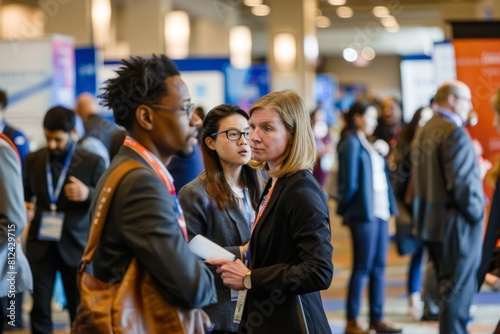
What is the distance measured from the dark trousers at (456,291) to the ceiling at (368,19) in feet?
41.5

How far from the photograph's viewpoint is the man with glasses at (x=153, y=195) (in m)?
2.31

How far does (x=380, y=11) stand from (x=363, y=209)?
20.8m

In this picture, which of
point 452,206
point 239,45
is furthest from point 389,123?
point 239,45

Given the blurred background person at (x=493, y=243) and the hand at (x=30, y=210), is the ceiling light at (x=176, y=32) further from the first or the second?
the blurred background person at (x=493, y=243)

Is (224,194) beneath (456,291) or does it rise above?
above

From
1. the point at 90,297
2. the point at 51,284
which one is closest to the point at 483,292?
the point at 51,284

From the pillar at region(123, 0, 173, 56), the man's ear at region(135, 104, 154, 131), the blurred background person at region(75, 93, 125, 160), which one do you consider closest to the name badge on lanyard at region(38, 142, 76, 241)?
the blurred background person at region(75, 93, 125, 160)

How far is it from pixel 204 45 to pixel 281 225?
2065cm

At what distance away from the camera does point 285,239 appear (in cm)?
295

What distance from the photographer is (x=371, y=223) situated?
670 centimetres

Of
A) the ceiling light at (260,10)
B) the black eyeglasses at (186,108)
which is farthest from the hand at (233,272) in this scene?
the ceiling light at (260,10)

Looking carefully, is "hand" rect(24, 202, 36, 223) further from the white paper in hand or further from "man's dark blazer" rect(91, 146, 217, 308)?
"man's dark blazer" rect(91, 146, 217, 308)

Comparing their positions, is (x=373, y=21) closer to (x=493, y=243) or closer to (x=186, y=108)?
(x=493, y=243)

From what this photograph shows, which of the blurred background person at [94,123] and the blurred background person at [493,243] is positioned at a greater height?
the blurred background person at [94,123]
